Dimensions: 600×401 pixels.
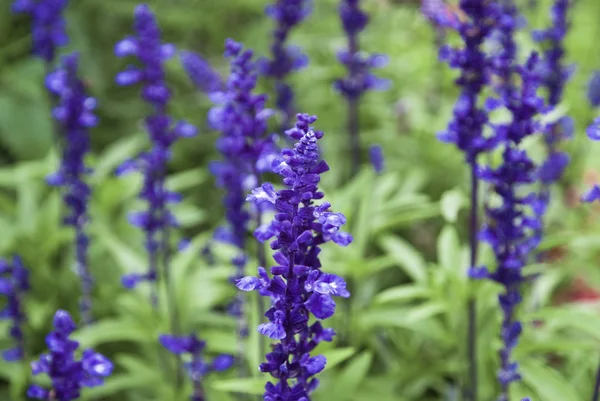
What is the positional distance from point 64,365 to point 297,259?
1.19 metres

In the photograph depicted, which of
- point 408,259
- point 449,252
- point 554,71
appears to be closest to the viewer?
point 449,252

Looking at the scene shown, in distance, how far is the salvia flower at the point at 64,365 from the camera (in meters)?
2.75

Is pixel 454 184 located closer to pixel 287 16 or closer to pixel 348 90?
pixel 348 90

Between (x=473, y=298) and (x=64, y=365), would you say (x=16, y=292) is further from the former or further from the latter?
(x=473, y=298)

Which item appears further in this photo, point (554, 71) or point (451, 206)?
point (554, 71)

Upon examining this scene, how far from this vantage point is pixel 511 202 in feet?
11.3

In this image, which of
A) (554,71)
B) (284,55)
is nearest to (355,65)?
(284,55)

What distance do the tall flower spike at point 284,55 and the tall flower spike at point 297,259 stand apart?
2699mm

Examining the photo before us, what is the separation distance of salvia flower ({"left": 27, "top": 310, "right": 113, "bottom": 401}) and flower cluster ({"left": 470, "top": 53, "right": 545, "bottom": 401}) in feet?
6.42

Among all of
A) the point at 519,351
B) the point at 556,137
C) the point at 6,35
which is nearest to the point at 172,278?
the point at 519,351

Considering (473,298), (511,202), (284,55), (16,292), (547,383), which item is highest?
(284,55)

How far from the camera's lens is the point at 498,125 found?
11.2 feet

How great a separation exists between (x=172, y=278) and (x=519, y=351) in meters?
2.34

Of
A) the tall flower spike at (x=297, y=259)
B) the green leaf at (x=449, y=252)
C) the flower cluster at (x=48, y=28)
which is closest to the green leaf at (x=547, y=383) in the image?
the green leaf at (x=449, y=252)
